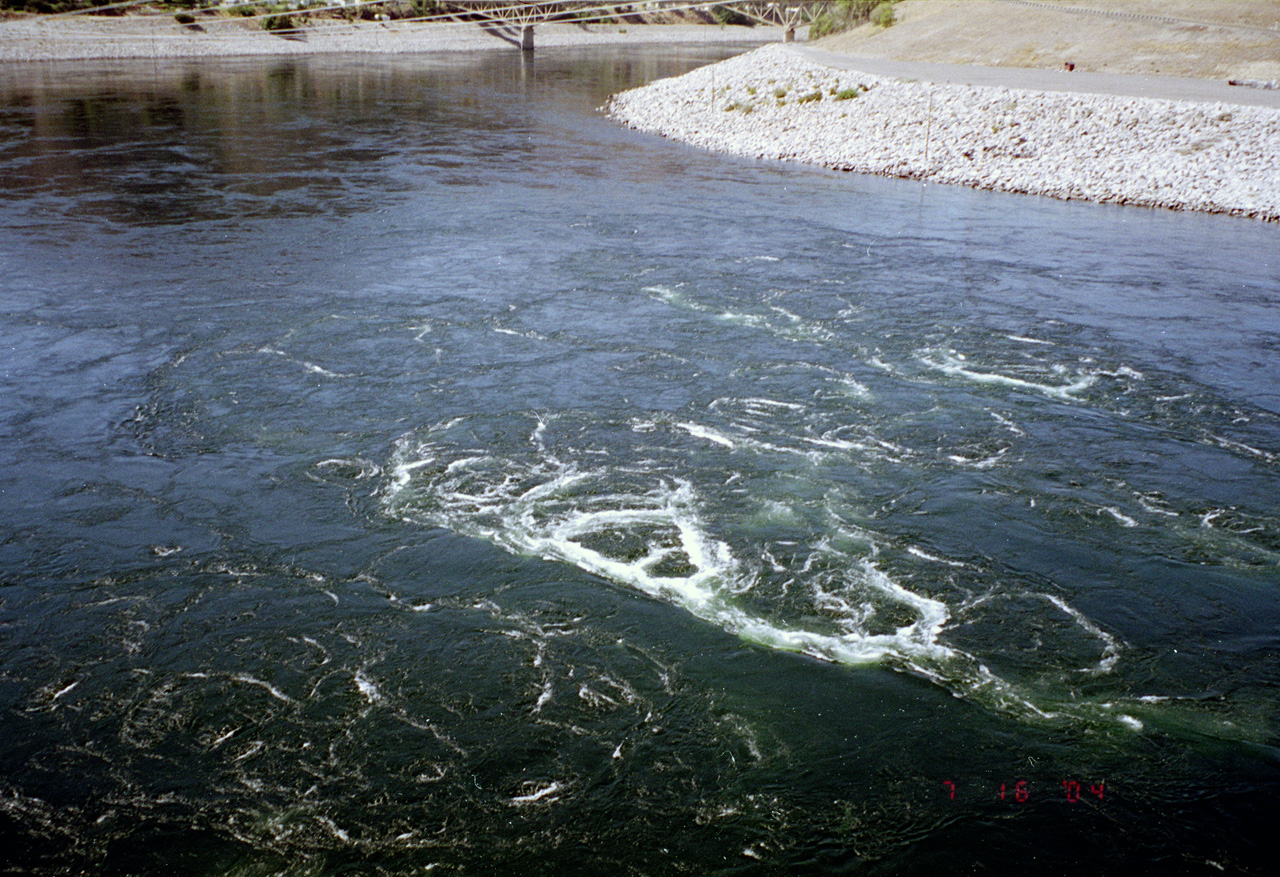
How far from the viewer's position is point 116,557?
962cm

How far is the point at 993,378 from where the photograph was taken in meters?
14.4

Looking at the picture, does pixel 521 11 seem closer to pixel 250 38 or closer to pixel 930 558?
pixel 250 38

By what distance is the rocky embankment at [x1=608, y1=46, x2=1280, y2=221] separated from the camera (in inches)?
1053

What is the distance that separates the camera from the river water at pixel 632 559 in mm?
6938

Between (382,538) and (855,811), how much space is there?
5.29m

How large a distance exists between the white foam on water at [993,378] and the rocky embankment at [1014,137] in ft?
47.3

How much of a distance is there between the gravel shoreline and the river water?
50072 millimetres

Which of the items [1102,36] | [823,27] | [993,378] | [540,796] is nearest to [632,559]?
[540,796]

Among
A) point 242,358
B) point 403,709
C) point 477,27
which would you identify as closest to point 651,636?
point 403,709

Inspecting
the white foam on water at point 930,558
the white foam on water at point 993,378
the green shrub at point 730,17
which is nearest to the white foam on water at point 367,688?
the white foam on water at point 930,558

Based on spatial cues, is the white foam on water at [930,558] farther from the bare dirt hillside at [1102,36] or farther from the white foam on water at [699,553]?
the bare dirt hillside at [1102,36]

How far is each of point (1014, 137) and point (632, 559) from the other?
2618 cm
